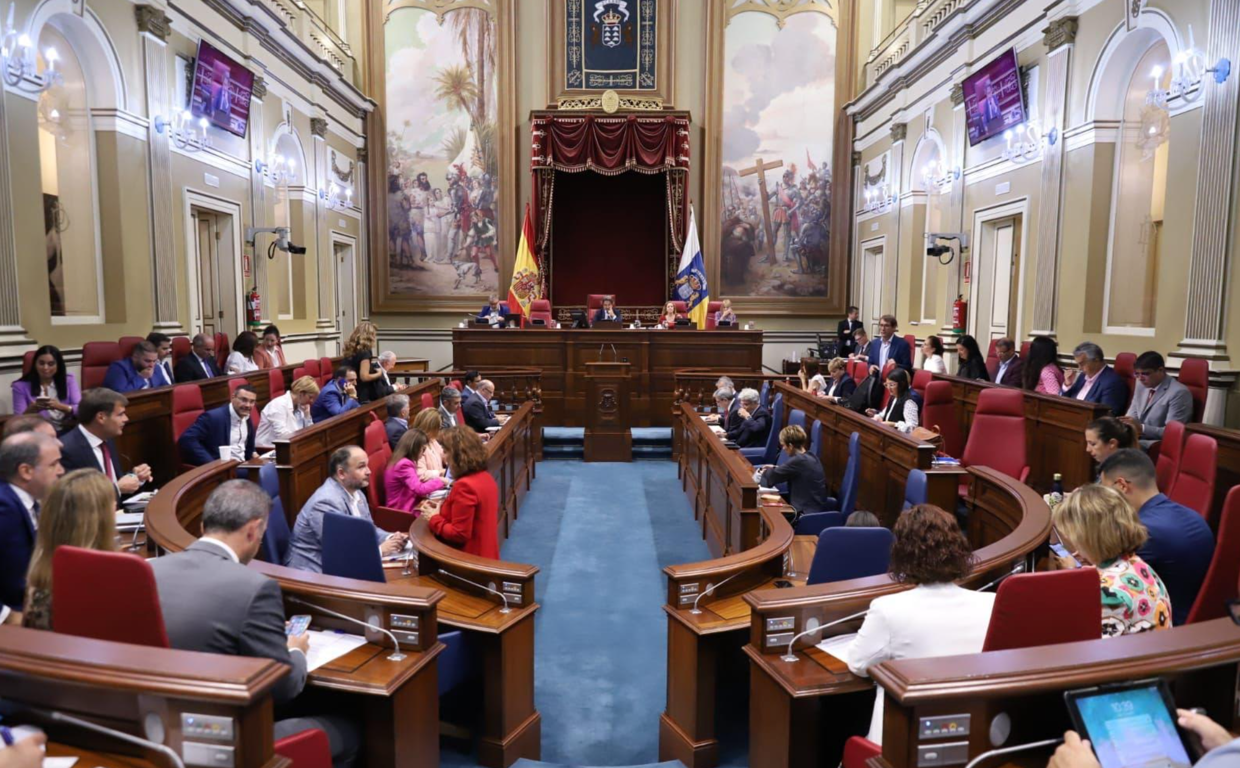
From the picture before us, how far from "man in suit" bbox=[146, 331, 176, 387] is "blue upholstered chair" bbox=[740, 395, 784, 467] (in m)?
5.04

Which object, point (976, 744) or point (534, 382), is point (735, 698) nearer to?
point (976, 744)

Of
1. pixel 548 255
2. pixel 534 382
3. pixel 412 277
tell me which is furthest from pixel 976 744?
pixel 412 277

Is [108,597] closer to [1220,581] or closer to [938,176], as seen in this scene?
[1220,581]

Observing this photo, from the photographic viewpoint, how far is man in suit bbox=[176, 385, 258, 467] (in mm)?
5508

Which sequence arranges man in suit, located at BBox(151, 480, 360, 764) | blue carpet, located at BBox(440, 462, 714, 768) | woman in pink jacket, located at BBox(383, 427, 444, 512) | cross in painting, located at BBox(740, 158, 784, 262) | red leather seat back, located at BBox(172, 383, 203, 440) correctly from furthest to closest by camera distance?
1. cross in painting, located at BBox(740, 158, 784, 262)
2. red leather seat back, located at BBox(172, 383, 203, 440)
3. woman in pink jacket, located at BBox(383, 427, 444, 512)
4. blue carpet, located at BBox(440, 462, 714, 768)
5. man in suit, located at BBox(151, 480, 360, 764)

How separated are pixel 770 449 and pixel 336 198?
383 inches

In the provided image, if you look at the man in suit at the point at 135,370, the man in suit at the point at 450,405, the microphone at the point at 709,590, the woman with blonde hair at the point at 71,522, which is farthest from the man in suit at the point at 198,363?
the microphone at the point at 709,590

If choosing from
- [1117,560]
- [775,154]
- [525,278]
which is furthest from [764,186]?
[1117,560]

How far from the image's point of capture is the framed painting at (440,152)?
14516 mm

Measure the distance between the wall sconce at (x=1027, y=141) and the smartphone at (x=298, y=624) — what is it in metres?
8.85

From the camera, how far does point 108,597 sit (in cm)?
193

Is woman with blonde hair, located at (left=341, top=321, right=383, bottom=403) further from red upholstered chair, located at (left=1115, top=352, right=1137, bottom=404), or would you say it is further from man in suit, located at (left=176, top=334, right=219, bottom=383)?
red upholstered chair, located at (left=1115, top=352, right=1137, bottom=404)

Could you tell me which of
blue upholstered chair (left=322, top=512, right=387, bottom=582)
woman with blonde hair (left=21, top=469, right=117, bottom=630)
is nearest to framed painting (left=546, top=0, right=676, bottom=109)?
blue upholstered chair (left=322, top=512, right=387, bottom=582)

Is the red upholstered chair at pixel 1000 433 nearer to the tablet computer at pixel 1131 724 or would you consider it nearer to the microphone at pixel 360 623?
the tablet computer at pixel 1131 724
